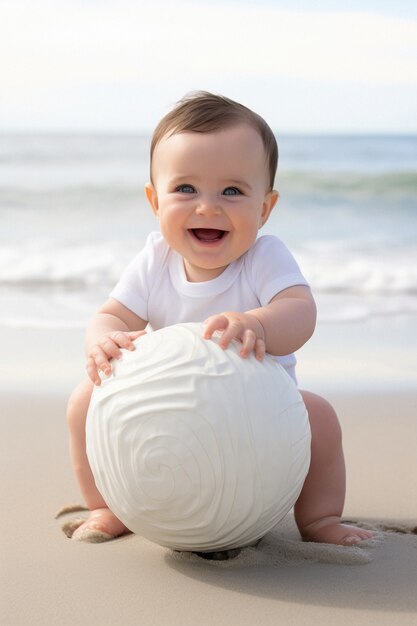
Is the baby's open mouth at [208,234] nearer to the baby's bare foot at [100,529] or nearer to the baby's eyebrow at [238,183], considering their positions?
the baby's eyebrow at [238,183]

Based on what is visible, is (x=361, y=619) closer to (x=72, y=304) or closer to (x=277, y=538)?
(x=277, y=538)

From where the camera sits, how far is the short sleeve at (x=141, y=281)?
3934 millimetres

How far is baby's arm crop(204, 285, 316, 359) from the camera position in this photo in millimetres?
3303

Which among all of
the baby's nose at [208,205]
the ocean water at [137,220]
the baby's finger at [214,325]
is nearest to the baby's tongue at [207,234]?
the baby's nose at [208,205]

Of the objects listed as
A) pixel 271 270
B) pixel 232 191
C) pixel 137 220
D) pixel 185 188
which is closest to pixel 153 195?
pixel 185 188

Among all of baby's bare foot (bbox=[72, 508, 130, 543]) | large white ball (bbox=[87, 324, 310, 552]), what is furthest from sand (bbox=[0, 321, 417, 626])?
large white ball (bbox=[87, 324, 310, 552])

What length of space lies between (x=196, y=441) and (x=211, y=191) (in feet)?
3.09

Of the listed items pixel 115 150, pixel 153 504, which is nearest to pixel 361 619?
pixel 153 504

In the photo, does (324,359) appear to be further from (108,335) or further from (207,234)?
(108,335)

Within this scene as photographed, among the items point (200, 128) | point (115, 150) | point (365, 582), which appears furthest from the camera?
point (115, 150)

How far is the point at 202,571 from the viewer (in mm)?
3375

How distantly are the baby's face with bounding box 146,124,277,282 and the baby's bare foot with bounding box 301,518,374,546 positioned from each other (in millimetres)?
929

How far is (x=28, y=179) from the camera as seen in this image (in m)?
15.9

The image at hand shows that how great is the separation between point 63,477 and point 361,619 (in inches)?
71.1
